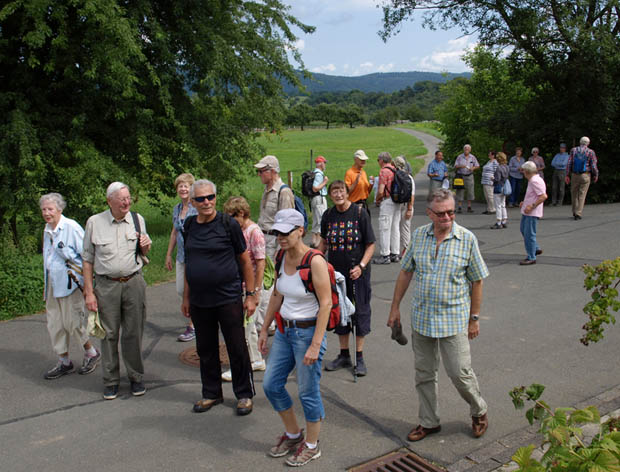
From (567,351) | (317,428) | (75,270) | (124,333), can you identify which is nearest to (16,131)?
(75,270)

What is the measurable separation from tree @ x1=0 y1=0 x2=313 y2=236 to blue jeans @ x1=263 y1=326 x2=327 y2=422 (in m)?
6.97

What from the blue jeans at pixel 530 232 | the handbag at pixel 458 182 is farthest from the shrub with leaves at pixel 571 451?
the handbag at pixel 458 182

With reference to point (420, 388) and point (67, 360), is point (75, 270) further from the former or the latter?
point (420, 388)

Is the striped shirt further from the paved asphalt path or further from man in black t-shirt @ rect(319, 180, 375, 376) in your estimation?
man in black t-shirt @ rect(319, 180, 375, 376)

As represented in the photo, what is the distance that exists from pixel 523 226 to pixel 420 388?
598cm

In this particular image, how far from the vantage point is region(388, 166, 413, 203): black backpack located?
9688 mm

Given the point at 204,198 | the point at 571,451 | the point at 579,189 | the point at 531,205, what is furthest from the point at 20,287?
the point at 579,189

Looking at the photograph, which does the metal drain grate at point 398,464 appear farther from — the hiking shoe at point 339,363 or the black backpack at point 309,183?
the black backpack at point 309,183

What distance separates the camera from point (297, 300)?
12.8 ft

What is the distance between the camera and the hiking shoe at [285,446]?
413 cm

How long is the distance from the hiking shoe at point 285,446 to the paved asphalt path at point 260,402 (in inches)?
2.4

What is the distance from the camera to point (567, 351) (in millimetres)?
5934

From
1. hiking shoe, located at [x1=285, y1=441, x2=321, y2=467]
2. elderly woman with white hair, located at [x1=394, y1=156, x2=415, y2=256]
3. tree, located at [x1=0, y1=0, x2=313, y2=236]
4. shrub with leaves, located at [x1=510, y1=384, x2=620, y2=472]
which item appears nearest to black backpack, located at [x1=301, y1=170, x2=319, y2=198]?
elderly woman with white hair, located at [x1=394, y1=156, x2=415, y2=256]

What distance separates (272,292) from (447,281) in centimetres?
142
